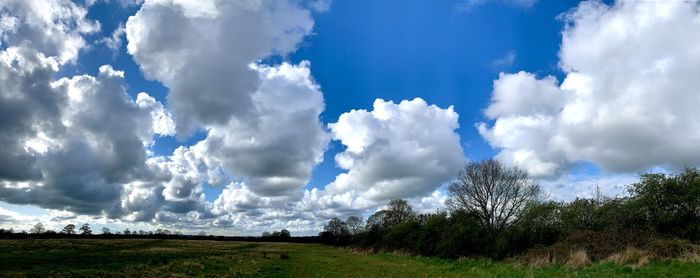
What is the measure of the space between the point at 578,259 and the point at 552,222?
11.4 m

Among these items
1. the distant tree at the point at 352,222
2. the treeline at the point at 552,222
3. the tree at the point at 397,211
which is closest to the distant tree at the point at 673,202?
the treeline at the point at 552,222

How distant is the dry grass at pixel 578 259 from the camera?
19695 millimetres

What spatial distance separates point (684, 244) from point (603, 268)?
14.3 feet

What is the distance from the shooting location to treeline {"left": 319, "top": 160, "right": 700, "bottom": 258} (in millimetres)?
21469

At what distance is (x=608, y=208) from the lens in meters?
26.6

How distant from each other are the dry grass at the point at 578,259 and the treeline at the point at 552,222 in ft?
3.51

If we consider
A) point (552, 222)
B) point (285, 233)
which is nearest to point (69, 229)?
point (285, 233)

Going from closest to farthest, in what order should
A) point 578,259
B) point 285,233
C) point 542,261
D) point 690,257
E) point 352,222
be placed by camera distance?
point 690,257, point 578,259, point 542,261, point 352,222, point 285,233

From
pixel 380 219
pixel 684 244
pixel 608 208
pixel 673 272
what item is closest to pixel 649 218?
pixel 608 208

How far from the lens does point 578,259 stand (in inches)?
801

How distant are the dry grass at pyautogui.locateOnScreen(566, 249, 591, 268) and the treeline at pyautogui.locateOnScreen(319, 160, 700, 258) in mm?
1070

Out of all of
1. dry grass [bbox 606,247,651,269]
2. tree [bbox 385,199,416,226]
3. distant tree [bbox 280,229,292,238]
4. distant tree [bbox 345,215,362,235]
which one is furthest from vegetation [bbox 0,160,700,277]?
distant tree [bbox 280,229,292,238]

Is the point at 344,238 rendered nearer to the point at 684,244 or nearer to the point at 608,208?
the point at 608,208

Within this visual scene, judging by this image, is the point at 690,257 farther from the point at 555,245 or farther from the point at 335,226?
the point at 335,226
